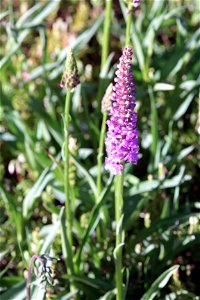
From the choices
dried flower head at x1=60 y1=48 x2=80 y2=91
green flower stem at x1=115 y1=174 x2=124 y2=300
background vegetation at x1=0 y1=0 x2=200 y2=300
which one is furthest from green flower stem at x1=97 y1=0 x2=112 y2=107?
green flower stem at x1=115 y1=174 x2=124 y2=300

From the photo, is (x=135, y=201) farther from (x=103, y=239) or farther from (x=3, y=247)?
(x=3, y=247)

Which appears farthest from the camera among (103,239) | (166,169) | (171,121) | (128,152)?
(171,121)

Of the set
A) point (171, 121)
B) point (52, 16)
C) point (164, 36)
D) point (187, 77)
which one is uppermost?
point (52, 16)

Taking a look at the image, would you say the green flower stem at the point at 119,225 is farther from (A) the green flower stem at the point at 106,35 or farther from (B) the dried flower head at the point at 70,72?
(A) the green flower stem at the point at 106,35

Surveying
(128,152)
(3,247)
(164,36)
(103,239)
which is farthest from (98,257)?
(164,36)

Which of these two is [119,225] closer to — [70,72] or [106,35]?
[70,72]

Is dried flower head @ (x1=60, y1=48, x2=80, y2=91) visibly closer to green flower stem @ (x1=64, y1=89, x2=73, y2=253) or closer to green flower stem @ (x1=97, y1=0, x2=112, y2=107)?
green flower stem @ (x1=64, y1=89, x2=73, y2=253)

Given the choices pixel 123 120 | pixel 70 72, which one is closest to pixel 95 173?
pixel 70 72
